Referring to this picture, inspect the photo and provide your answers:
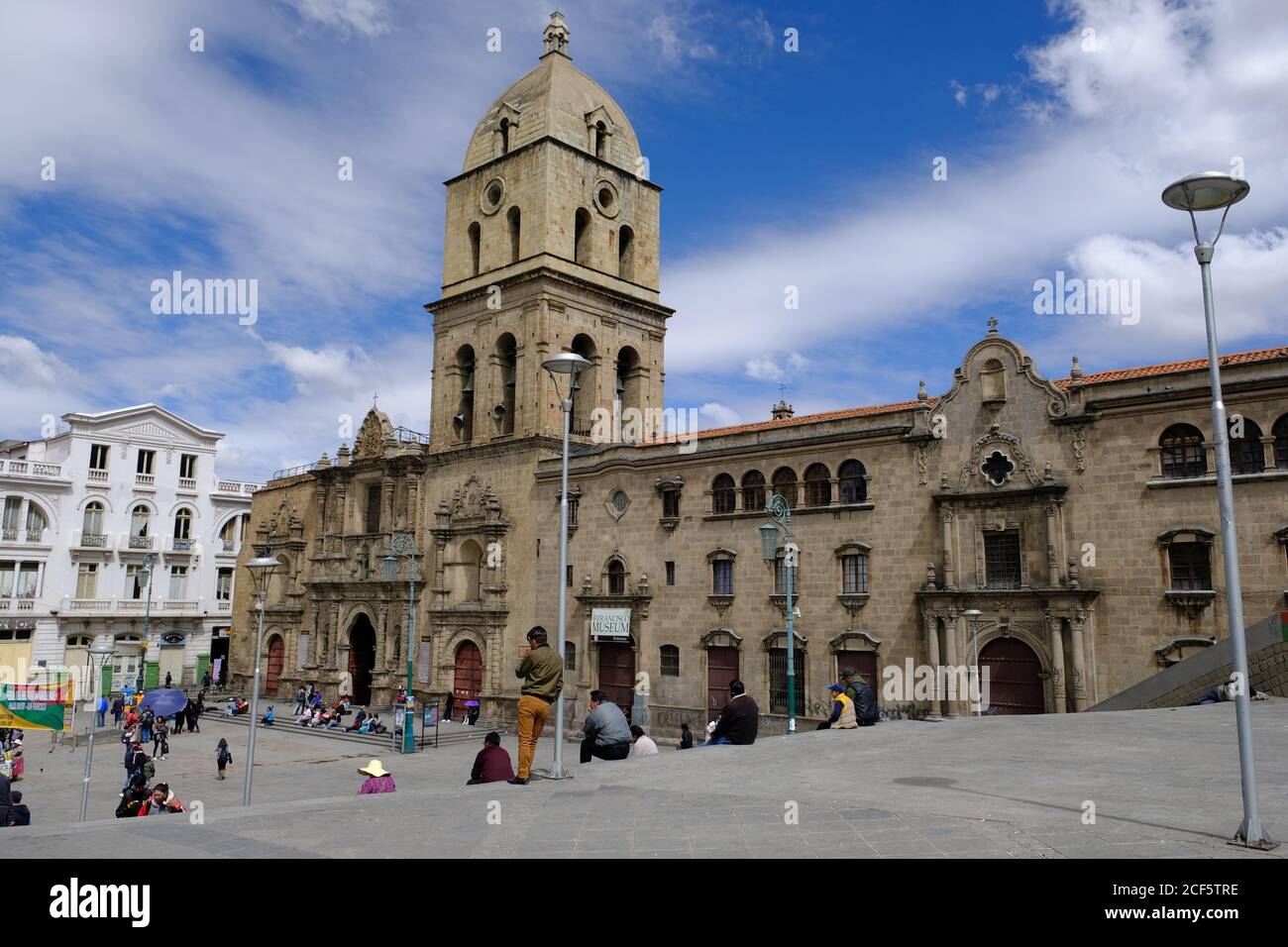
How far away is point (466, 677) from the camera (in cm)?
4250

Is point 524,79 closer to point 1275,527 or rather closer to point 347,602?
point 347,602

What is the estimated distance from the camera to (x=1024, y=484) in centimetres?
2791

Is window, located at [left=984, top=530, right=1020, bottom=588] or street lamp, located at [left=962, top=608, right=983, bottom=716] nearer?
street lamp, located at [left=962, top=608, right=983, bottom=716]

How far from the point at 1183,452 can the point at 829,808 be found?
68.2 feet

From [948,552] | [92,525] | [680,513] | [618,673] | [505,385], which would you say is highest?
[505,385]

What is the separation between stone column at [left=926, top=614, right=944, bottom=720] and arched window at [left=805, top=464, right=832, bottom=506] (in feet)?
17.9

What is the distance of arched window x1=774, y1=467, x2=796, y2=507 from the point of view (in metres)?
32.7

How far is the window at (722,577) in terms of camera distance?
33906 millimetres

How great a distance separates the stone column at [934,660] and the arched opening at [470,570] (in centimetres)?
2194

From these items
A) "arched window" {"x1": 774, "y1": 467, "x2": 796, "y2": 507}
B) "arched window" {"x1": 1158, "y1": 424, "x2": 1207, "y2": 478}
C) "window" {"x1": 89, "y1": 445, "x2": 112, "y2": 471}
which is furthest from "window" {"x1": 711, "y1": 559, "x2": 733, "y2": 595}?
"window" {"x1": 89, "y1": 445, "x2": 112, "y2": 471}

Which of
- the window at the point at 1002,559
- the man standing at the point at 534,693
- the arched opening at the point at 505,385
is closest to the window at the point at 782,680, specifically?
the window at the point at 1002,559

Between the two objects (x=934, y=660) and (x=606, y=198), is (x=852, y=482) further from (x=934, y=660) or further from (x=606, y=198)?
(x=606, y=198)

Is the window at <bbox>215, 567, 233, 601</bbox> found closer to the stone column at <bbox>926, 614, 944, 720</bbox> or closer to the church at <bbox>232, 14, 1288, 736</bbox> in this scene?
the church at <bbox>232, 14, 1288, 736</bbox>

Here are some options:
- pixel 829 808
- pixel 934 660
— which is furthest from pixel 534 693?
pixel 934 660
